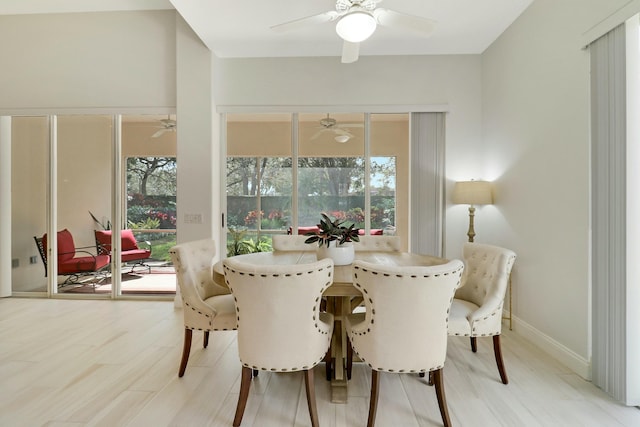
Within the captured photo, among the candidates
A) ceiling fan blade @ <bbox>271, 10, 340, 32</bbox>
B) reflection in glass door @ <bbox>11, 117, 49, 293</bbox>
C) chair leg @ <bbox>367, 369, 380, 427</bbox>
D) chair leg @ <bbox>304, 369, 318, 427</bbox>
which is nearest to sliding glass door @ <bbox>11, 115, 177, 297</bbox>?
reflection in glass door @ <bbox>11, 117, 49, 293</bbox>

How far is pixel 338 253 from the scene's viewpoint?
2.11m

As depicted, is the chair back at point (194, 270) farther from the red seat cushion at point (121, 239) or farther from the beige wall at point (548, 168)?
the beige wall at point (548, 168)

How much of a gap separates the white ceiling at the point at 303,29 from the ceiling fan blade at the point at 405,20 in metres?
0.73

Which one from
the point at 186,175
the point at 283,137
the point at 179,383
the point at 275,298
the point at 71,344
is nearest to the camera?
the point at 275,298

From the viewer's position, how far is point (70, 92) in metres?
3.95

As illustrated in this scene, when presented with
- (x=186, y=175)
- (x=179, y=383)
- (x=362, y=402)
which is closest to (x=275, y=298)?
(x=362, y=402)

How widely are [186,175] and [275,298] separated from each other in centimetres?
273

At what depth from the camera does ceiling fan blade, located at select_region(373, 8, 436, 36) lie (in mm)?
2166

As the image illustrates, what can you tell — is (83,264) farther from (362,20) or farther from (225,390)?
(362,20)

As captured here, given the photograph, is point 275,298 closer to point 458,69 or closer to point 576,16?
point 576,16

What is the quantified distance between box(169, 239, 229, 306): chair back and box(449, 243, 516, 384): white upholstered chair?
1.56 m

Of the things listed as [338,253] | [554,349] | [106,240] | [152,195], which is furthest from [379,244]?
[106,240]

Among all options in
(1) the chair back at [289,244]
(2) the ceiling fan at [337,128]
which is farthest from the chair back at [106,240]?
(2) the ceiling fan at [337,128]

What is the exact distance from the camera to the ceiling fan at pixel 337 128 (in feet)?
12.9
